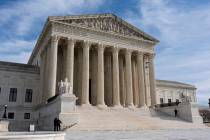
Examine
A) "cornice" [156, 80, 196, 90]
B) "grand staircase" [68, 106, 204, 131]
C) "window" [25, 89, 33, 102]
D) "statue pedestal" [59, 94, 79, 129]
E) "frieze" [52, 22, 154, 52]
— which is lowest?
"grand staircase" [68, 106, 204, 131]

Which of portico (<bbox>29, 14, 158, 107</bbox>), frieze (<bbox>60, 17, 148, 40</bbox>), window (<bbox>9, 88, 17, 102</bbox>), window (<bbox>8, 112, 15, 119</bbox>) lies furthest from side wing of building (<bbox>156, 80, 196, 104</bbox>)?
window (<bbox>8, 112, 15, 119</bbox>)

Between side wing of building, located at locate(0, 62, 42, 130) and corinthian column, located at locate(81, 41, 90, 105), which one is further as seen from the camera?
side wing of building, located at locate(0, 62, 42, 130)

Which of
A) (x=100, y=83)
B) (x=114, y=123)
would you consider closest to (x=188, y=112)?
(x=114, y=123)

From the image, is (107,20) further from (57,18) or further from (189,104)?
(189,104)

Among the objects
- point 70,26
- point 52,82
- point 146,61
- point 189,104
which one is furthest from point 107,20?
point 189,104

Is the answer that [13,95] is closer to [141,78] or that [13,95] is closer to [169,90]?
[141,78]

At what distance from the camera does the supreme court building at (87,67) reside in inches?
1310

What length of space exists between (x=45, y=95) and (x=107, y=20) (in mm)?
16188

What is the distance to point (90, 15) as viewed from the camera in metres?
36.3

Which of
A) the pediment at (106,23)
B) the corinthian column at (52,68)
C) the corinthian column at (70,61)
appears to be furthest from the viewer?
the pediment at (106,23)

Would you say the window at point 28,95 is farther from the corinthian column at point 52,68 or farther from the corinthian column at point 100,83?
the corinthian column at point 100,83

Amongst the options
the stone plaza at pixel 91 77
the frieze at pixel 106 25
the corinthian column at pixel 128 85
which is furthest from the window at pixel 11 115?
the corinthian column at pixel 128 85

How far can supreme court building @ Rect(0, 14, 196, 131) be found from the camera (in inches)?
1310

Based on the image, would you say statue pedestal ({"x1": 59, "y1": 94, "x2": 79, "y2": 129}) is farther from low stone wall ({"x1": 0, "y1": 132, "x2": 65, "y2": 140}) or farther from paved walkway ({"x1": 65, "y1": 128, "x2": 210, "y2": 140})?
low stone wall ({"x1": 0, "y1": 132, "x2": 65, "y2": 140})
